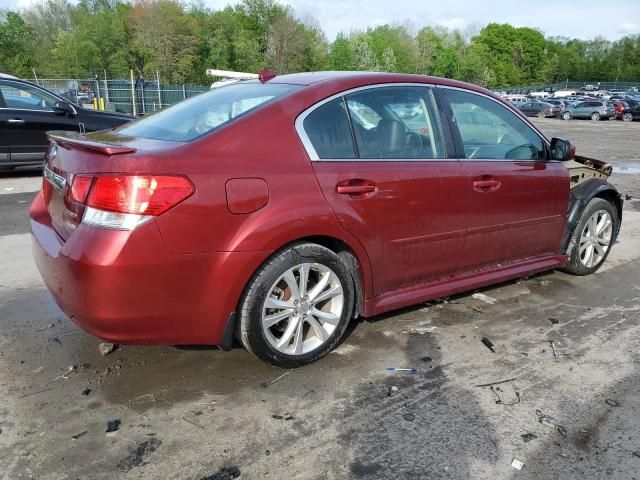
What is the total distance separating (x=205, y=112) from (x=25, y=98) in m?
7.20

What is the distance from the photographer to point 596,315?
168 inches

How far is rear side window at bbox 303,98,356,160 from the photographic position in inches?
127

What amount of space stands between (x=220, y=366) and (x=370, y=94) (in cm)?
187

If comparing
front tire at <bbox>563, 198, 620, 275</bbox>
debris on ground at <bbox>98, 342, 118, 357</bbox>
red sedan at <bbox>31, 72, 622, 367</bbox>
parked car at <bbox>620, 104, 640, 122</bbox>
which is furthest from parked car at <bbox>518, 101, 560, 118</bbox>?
debris on ground at <bbox>98, 342, 118, 357</bbox>

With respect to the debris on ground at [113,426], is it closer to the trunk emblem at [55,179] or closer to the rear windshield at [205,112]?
the trunk emblem at [55,179]

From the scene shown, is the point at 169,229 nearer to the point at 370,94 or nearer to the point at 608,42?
the point at 370,94

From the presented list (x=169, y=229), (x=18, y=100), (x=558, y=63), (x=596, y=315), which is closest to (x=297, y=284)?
(x=169, y=229)

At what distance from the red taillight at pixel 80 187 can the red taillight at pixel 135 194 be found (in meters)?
0.05

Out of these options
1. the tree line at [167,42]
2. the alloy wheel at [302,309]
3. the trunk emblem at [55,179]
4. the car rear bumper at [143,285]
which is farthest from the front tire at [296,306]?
the tree line at [167,42]

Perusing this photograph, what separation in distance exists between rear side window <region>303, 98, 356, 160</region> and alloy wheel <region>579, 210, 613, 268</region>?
2.63 meters

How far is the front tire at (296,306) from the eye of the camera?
9.91 ft

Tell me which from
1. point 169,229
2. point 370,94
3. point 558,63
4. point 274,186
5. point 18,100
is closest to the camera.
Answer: point 169,229

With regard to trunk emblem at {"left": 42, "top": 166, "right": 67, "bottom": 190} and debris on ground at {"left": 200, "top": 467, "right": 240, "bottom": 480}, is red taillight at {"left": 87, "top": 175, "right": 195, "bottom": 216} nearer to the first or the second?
trunk emblem at {"left": 42, "top": 166, "right": 67, "bottom": 190}

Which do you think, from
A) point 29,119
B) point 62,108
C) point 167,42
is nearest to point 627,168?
point 62,108
